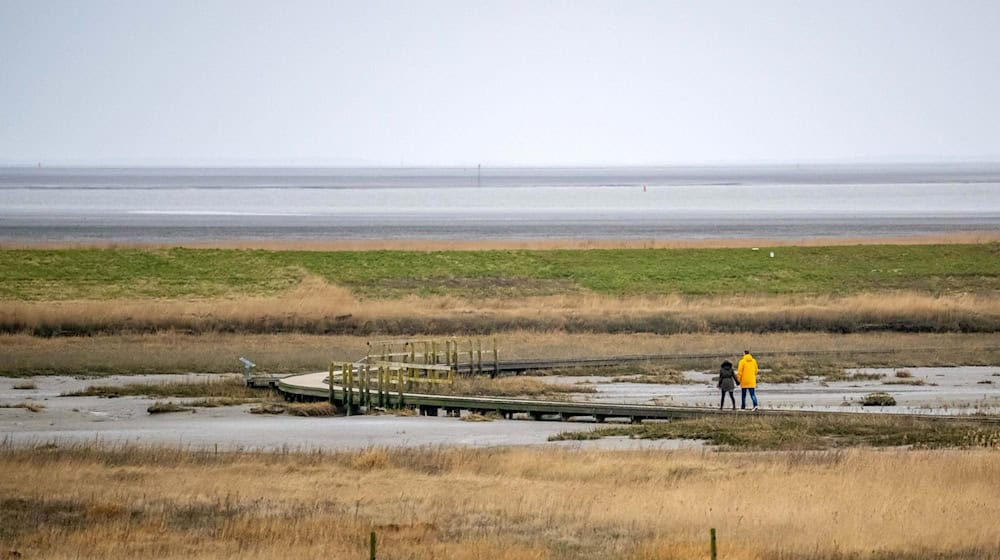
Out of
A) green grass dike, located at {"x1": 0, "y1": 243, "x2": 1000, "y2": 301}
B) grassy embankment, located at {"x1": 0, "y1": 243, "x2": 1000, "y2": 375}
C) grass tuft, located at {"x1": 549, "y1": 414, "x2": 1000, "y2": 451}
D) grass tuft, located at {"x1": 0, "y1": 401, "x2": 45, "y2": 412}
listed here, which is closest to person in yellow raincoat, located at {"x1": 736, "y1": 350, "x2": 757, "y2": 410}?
grass tuft, located at {"x1": 549, "y1": 414, "x2": 1000, "y2": 451}

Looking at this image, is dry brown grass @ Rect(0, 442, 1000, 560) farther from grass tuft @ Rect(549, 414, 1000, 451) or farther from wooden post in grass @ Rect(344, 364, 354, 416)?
wooden post in grass @ Rect(344, 364, 354, 416)

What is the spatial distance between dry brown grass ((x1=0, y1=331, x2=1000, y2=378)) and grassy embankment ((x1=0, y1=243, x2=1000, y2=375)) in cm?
14

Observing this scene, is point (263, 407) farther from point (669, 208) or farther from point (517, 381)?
point (669, 208)

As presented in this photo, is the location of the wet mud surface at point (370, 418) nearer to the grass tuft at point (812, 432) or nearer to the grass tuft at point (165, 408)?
the grass tuft at point (165, 408)

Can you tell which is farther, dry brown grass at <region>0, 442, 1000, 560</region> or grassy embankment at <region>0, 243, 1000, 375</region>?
grassy embankment at <region>0, 243, 1000, 375</region>

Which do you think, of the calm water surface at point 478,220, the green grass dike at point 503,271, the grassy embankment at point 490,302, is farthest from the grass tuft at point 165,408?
the calm water surface at point 478,220

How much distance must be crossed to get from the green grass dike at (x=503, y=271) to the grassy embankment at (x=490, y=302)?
0.14 meters

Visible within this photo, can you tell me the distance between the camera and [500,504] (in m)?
25.4

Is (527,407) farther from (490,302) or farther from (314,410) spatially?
(490,302)

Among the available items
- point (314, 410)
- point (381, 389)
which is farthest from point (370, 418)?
point (314, 410)

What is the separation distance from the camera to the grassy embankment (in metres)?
54.4

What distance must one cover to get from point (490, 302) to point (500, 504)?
41.8m

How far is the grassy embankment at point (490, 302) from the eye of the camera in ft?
179

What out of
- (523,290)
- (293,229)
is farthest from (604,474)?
(293,229)
